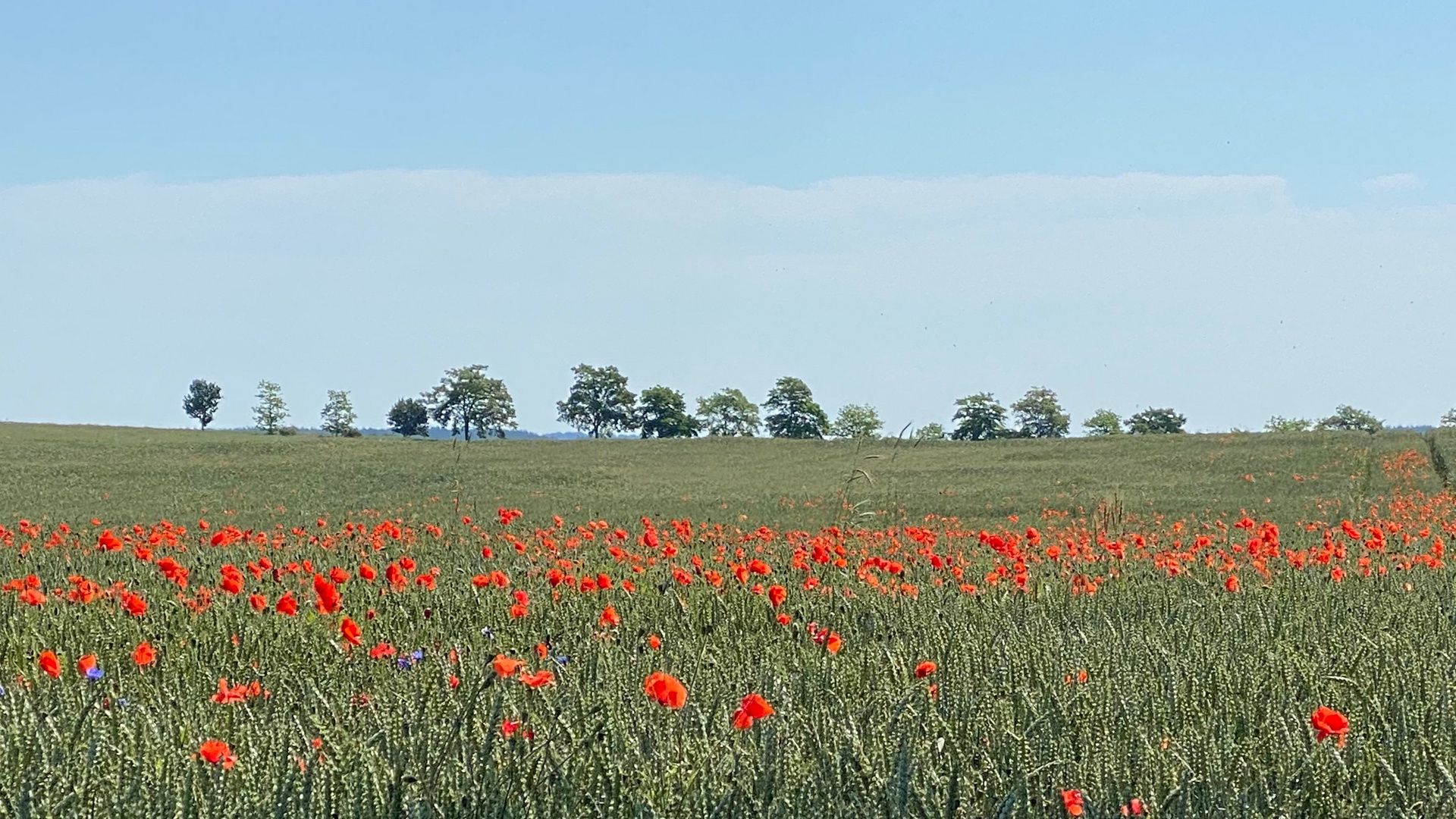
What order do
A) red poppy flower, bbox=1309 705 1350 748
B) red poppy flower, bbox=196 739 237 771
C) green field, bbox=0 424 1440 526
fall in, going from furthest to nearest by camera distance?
1. green field, bbox=0 424 1440 526
2. red poppy flower, bbox=1309 705 1350 748
3. red poppy flower, bbox=196 739 237 771

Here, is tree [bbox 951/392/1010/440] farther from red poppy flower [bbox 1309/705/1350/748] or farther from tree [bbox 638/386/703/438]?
red poppy flower [bbox 1309/705/1350/748]

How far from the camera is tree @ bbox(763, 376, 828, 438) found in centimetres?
9544

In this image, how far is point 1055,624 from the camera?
16.0 ft

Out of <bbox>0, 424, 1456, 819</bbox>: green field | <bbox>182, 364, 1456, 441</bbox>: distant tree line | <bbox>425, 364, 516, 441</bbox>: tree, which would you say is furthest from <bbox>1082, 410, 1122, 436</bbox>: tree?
<bbox>0, 424, 1456, 819</bbox>: green field

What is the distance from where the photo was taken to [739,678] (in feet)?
11.7

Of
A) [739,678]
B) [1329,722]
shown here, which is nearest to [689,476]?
[739,678]

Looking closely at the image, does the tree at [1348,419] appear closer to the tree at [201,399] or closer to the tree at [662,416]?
the tree at [662,416]

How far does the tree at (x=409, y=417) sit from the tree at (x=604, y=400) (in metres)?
10.6

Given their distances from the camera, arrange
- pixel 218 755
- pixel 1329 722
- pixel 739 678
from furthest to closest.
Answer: pixel 739 678 < pixel 1329 722 < pixel 218 755

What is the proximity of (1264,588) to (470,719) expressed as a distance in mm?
4148

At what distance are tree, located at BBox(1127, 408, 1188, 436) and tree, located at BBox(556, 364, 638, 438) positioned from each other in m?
35.5

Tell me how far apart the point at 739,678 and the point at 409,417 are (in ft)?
310

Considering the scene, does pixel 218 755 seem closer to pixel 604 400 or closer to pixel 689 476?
pixel 689 476

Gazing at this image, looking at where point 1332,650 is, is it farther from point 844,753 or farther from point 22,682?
point 22,682
